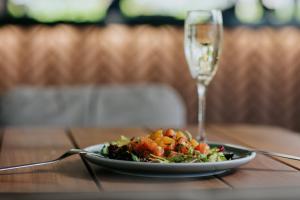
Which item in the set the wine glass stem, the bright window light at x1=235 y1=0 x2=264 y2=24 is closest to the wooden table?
the wine glass stem

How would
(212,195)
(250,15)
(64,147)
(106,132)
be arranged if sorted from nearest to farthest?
(212,195), (64,147), (106,132), (250,15)

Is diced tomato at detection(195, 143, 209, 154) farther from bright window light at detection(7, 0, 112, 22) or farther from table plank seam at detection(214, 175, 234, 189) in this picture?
bright window light at detection(7, 0, 112, 22)

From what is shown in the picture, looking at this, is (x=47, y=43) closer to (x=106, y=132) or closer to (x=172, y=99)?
(x=172, y=99)

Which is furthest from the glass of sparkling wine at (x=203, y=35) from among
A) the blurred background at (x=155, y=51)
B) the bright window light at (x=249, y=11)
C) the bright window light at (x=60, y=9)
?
the bright window light at (x=249, y=11)

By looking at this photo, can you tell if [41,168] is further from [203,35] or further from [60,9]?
[60,9]

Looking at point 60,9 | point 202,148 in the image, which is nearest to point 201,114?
point 202,148

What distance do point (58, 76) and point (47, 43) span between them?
0.68ft

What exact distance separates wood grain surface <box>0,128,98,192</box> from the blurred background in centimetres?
185

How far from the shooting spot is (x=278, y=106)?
163 inches

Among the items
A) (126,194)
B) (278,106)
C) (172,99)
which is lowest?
(278,106)

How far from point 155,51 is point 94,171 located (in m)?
2.79

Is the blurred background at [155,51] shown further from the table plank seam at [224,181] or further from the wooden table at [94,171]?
the table plank seam at [224,181]

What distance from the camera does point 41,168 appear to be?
1214 millimetres

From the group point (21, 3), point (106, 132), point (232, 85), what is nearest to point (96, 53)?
point (21, 3)
